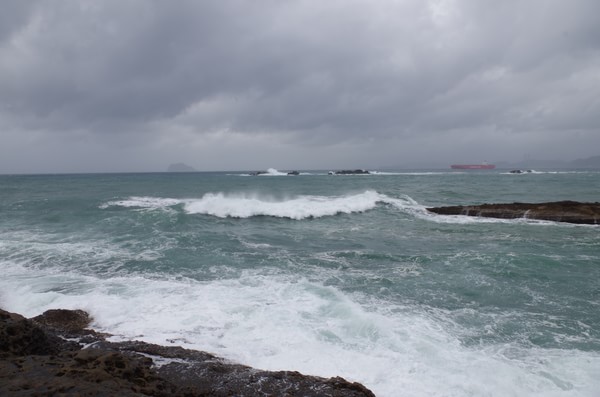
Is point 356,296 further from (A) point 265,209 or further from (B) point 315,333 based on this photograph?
(A) point 265,209

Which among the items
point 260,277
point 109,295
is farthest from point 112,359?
point 260,277

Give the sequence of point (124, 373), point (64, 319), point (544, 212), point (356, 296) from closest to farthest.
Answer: point (124, 373)
point (64, 319)
point (356, 296)
point (544, 212)

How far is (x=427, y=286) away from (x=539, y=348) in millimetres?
3285

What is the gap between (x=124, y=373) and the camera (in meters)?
4.00

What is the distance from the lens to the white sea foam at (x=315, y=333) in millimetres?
5066

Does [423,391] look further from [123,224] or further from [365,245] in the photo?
[123,224]

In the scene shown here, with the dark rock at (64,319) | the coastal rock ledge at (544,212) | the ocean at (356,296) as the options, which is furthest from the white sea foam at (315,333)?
the coastal rock ledge at (544,212)

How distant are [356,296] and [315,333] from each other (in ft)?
7.39

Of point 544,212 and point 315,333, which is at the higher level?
point 544,212

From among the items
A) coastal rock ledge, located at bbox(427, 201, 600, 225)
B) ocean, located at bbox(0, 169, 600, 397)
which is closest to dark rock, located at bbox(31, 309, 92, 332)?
ocean, located at bbox(0, 169, 600, 397)

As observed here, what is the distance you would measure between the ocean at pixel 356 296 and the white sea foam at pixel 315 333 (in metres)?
0.03

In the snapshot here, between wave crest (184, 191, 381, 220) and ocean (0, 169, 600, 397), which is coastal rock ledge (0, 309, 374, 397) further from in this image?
wave crest (184, 191, 381, 220)

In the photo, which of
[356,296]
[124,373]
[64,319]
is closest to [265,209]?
[356,296]

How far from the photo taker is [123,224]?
1902cm
